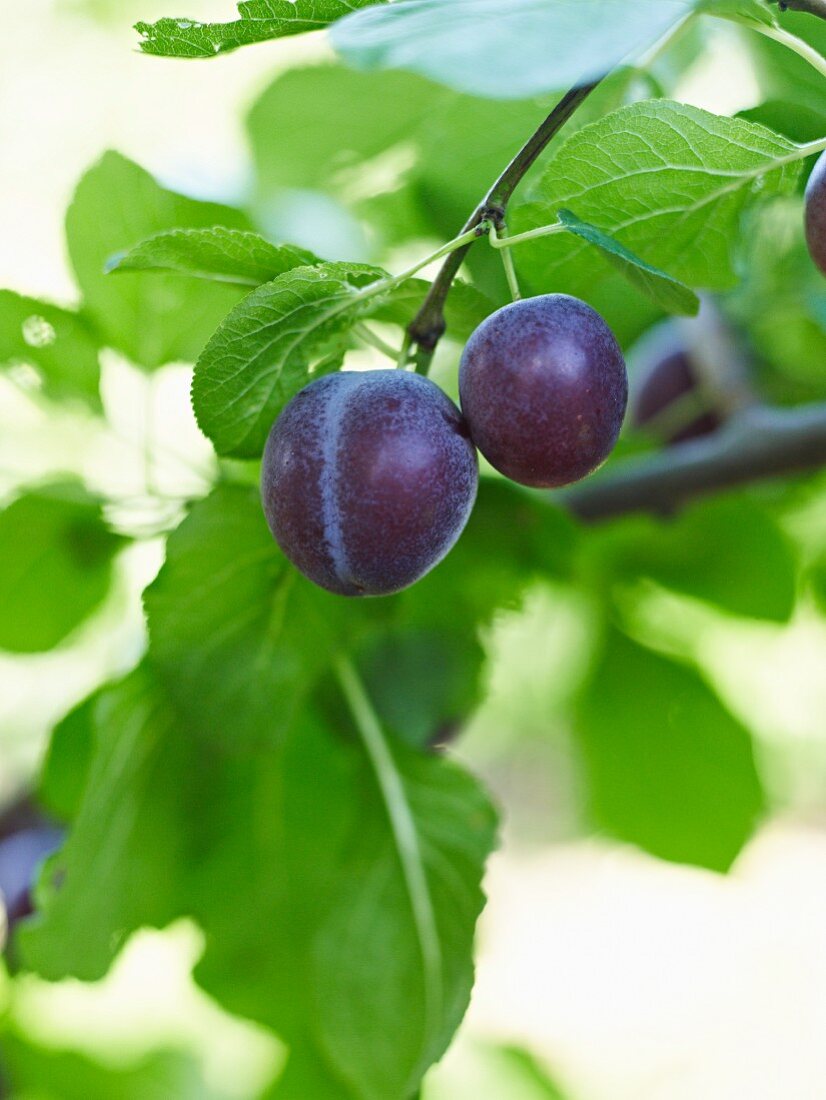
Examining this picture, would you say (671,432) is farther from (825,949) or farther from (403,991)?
(825,949)

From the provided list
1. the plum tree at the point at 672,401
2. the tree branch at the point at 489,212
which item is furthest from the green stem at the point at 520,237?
the plum tree at the point at 672,401

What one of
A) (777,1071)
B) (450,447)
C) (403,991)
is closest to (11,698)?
(403,991)

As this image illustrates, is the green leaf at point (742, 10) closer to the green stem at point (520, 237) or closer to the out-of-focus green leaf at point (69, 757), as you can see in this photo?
the green stem at point (520, 237)

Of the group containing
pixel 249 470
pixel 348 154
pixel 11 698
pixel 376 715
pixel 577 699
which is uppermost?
pixel 348 154

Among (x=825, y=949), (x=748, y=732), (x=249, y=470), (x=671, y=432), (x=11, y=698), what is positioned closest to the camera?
(x=249, y=470)

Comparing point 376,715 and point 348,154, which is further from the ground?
point 348,154

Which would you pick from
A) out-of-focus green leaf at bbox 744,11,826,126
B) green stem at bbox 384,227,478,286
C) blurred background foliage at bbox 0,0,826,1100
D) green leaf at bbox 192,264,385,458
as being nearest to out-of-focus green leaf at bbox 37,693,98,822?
blurred background foliage at bbox 0,0,826,1100

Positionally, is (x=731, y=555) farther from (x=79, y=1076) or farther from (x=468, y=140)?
(x=79, y=1076)
